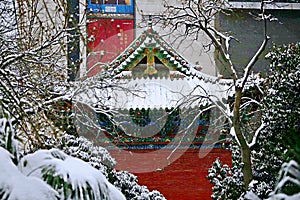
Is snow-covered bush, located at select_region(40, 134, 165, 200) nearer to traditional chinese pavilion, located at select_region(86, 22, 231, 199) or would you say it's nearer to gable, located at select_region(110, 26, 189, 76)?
traditional chinese pavilion, located at select_region(86, 22, 231, 199)

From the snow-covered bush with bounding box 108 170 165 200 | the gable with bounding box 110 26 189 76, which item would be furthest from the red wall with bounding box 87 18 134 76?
the snow-covered bush with bounding box 108 170 165 200

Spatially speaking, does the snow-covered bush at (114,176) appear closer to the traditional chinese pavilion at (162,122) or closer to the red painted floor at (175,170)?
the traditional chinese pavilion at (162,122)

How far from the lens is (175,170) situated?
833 centimetres

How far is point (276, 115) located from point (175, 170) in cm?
383

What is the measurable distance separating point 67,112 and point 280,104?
2719mm

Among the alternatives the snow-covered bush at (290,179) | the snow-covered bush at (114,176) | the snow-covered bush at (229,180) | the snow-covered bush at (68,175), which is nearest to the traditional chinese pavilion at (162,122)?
the snow-covered bush at (229,180)

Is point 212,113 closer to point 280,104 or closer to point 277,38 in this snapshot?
point 280,104

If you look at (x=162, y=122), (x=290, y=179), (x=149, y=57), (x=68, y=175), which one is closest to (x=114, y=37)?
(x=149, y=57)

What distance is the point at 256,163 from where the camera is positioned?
501 centimetres

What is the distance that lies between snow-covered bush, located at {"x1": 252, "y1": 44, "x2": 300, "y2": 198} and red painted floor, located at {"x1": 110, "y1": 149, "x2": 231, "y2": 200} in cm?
320

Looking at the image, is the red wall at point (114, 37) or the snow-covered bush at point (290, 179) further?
the red wall at point (114, 37)

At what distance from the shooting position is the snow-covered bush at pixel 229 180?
529 cm

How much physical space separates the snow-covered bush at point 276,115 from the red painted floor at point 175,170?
10.5ft

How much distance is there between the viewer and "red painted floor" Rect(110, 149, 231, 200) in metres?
8.07
